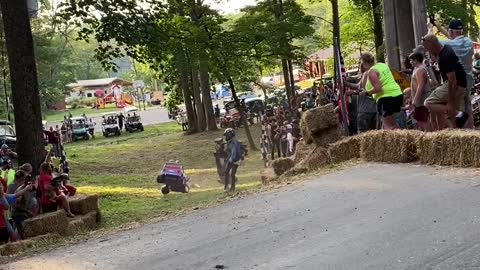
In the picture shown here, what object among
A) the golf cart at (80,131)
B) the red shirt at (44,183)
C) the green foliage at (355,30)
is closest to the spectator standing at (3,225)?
the red shirt at (44,183)

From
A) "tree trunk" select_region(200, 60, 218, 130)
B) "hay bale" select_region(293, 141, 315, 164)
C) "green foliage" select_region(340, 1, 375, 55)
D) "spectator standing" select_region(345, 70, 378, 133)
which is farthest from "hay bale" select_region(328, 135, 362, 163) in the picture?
"tree trunk" select_region(200, 60, 218, 130)

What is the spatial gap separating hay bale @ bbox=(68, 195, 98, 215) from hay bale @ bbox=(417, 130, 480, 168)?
703 centimetres

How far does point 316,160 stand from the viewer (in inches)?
433

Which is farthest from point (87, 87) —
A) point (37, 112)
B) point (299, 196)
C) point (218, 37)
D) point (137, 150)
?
point (299, 196)

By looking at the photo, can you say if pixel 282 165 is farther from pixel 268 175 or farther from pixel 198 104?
pixel 198 104

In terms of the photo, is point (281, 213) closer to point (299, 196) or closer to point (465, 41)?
point (299, 196)

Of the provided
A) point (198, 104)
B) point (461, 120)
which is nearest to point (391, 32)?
point (461, 120)

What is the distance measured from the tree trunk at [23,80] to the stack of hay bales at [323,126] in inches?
260

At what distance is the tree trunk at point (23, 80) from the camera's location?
14.4 meters

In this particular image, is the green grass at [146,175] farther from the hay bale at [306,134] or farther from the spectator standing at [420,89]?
the spectator standing at [420,89]

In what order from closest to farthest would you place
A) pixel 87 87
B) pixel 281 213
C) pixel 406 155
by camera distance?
pixel 281 213
pixel 406 155
pixel 87 87

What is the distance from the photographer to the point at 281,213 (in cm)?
766

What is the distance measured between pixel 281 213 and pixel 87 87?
11432 centimetres

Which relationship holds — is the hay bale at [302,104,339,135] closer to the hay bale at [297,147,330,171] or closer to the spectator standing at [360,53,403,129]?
the hay bale at [297,147,330,171]
